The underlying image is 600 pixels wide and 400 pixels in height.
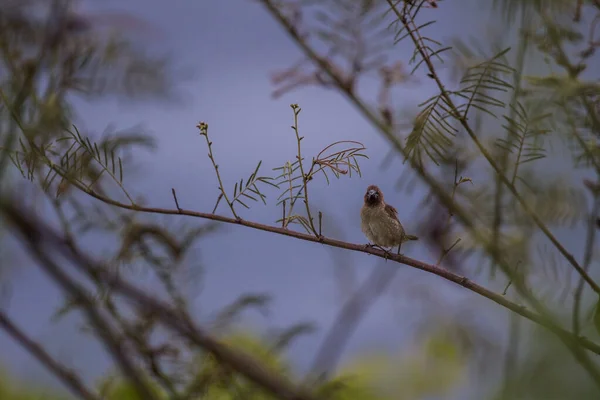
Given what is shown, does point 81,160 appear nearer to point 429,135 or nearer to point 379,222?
point 429,135

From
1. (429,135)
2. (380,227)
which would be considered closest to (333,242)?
(429,135)

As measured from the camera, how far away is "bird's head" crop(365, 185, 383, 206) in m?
1.05

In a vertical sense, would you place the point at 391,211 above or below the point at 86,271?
above

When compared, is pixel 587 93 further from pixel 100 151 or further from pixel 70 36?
pixel 70 36

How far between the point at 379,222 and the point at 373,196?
8 centimetres

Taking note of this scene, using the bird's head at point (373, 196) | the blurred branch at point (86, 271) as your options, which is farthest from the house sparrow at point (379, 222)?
the blurred branch at point (86, 271)

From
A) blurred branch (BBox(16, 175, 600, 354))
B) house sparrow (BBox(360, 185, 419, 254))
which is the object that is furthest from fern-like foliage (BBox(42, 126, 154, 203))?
house sparrow (BBox(360, 185, 419, 254))

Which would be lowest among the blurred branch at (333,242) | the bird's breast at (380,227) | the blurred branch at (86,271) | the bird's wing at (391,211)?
the blurred branch at (86,271)

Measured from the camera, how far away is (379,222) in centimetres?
99

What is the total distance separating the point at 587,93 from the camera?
0.50 metres

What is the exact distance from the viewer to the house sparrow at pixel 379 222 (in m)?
0.96

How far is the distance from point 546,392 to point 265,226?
0.68ft

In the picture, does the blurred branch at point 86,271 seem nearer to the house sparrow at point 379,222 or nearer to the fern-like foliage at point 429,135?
Result: the fern-like foliage at point 429,135

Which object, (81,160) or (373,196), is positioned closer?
(81,160)
